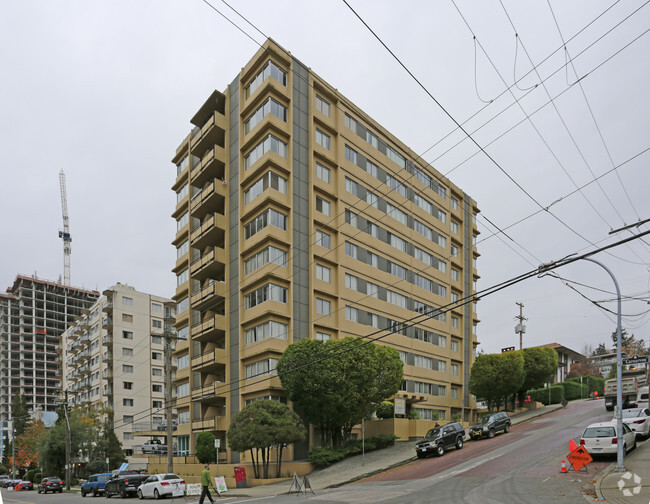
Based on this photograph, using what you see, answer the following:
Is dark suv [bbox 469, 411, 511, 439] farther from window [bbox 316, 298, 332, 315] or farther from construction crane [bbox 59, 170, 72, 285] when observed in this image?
construction crane [bbox 59, 170, 72, 285]

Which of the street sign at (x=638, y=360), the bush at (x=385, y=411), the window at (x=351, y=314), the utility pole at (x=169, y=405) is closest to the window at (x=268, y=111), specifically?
the window at (x=351, y=314)

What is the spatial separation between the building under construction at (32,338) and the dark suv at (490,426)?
141072 millimetres

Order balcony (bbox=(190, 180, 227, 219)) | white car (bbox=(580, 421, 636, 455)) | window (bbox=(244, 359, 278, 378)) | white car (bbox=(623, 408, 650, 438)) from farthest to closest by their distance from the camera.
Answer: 1. balcony (bbox=(190, 180, 227, 219))
2. window (bbox=(244, 359, 278, 378))
3. white car (bbox=(623, 408, 650, 438))
4. white car (bbox=(580, 421, 636, 455))

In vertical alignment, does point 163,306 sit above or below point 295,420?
above

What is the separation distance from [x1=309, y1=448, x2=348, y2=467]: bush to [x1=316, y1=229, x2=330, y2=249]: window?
16.9 metres

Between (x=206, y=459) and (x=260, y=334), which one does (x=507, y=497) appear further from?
(x=206, y=459)

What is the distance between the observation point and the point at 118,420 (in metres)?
85.8

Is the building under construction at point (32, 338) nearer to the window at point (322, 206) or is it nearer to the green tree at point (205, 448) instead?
the green tree at point (205, 448)

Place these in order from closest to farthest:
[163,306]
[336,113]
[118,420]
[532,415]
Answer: [336,113] → [532,415] → [118,420] → [163,306]

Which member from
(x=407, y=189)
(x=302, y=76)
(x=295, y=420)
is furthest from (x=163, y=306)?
(x=295, y=420)

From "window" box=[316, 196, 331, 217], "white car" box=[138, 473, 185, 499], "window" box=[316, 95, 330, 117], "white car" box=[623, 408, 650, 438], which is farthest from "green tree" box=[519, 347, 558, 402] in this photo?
"white car" box=[138, 473, 185, 499]

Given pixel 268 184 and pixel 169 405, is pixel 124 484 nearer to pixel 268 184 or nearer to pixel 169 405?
pixel 169 405

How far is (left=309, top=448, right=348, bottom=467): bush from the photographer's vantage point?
115 ft

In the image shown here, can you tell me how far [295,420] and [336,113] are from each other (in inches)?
1102
